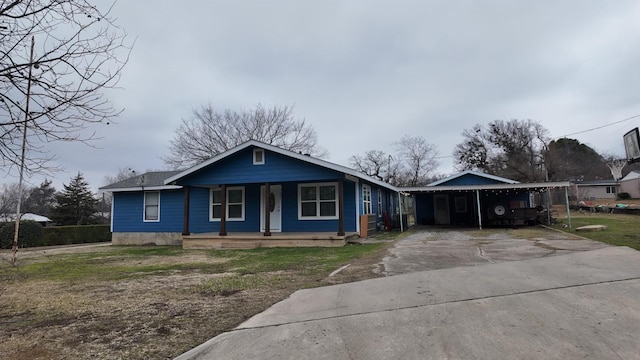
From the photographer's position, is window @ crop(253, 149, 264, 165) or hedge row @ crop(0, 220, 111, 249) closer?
window @ crop(253, 149, 264, 165)

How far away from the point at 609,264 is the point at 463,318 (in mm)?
3972

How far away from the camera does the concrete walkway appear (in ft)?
10.5

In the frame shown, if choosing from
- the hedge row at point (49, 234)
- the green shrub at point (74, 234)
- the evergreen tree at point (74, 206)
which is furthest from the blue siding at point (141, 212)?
the evergreen tree at point (74, 206)

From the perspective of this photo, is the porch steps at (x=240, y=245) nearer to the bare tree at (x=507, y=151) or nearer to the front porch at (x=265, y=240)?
the front porch at (x=265, y=240)

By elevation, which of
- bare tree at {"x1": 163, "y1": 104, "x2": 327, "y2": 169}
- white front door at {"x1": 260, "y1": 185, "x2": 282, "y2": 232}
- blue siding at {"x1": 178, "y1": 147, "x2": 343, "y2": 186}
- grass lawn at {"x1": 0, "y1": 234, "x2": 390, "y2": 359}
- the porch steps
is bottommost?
grass lawn at {"x1": 0, "y1": 234, "x2": 390, "y2": 359}

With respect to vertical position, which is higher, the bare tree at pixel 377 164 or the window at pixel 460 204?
the bare tree at pixel 377 164

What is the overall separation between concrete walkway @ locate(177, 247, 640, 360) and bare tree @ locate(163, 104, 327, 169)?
26668mm

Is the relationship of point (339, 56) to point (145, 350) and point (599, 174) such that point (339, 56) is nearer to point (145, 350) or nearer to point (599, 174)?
point (145, 350)

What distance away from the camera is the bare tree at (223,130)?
3077 centimetres

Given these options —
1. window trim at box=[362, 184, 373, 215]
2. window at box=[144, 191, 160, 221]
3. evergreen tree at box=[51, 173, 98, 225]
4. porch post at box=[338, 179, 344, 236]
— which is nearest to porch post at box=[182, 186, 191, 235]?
window at box=[144, 191, 160, 221]

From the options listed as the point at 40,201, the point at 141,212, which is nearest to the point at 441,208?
the point at 141,212

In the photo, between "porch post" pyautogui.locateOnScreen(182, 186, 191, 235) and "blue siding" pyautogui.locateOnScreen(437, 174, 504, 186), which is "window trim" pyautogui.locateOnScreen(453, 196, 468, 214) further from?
"porch post" pyautogui.locateOnScreen(182, 186, 191, 235)

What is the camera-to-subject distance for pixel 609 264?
20.2 ft

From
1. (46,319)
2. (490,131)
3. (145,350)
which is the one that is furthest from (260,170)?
(490,131)
